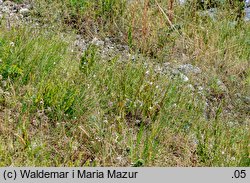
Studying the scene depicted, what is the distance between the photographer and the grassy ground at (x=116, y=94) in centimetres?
325

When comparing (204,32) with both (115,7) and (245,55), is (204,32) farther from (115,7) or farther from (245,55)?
(115,7)

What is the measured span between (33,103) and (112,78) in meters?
0.89

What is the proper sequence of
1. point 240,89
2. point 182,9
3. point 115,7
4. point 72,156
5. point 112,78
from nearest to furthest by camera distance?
point 72,156 → point 112,78 → point 240,89 → point 115,7 → point 182,9

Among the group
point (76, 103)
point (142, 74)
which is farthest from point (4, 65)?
point (142, 74)

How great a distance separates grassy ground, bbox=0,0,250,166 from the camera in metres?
3.25

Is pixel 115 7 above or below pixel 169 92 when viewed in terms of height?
above

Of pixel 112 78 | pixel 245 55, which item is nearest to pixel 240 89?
pixel 245 55

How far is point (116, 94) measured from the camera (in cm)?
390

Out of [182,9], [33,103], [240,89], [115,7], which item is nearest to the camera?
[33,103]

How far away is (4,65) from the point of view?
141 inches

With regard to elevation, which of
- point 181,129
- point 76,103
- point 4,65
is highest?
point 4,65

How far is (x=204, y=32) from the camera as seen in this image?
532 cm

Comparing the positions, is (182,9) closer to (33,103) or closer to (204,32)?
(204,32)

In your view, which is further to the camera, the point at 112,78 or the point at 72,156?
the point at 112,78
